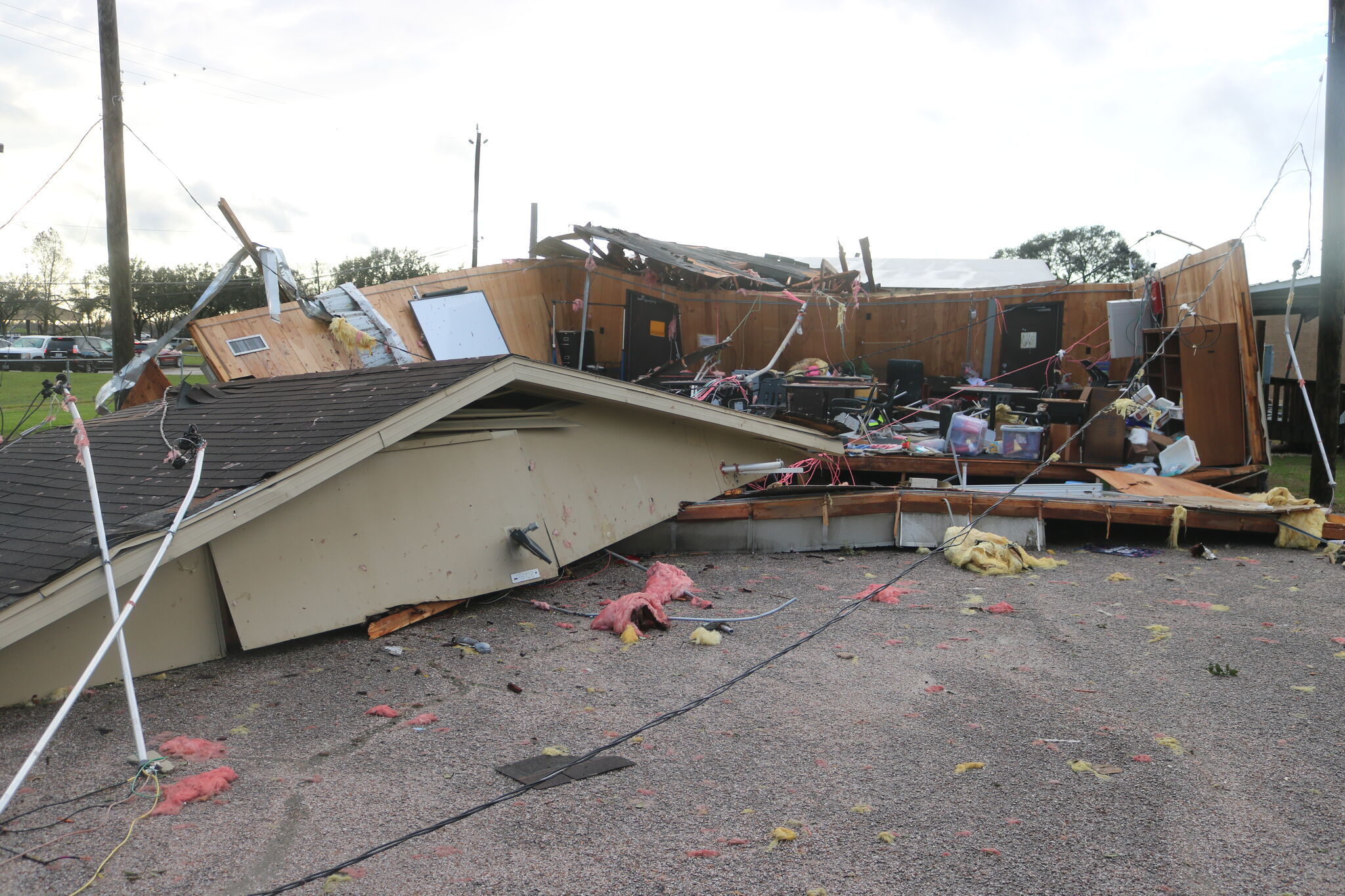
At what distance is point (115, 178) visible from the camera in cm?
1152

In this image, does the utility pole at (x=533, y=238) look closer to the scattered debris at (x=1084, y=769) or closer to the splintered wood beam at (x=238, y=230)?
the splintered wood beam at (x=238, y=230)

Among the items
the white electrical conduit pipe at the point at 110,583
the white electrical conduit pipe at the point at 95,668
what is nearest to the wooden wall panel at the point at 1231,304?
the white electrical conduit pipe at the point at 95,668

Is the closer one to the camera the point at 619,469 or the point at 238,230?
the point at 619,469

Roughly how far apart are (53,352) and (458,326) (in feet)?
103

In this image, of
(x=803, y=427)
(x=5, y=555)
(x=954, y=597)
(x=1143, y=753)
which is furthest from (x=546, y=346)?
(x=1143, y=753)

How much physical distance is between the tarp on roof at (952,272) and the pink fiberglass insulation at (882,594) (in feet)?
54.5

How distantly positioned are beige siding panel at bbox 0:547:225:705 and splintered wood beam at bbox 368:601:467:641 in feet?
2.96

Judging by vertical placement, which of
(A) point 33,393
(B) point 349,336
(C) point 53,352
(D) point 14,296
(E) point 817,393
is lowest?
(E) point 817,393

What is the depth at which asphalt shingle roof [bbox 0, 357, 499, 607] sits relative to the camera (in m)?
4.52

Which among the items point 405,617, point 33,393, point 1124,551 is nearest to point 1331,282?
point 1124,551

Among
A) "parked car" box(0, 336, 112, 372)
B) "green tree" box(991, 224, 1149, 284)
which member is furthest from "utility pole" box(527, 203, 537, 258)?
"green tree" box(991, 224, 1149, 284)

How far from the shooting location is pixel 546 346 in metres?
16.3

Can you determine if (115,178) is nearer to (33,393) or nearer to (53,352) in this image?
(33,393)

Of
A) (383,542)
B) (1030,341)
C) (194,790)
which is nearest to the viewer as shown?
(194,790)
